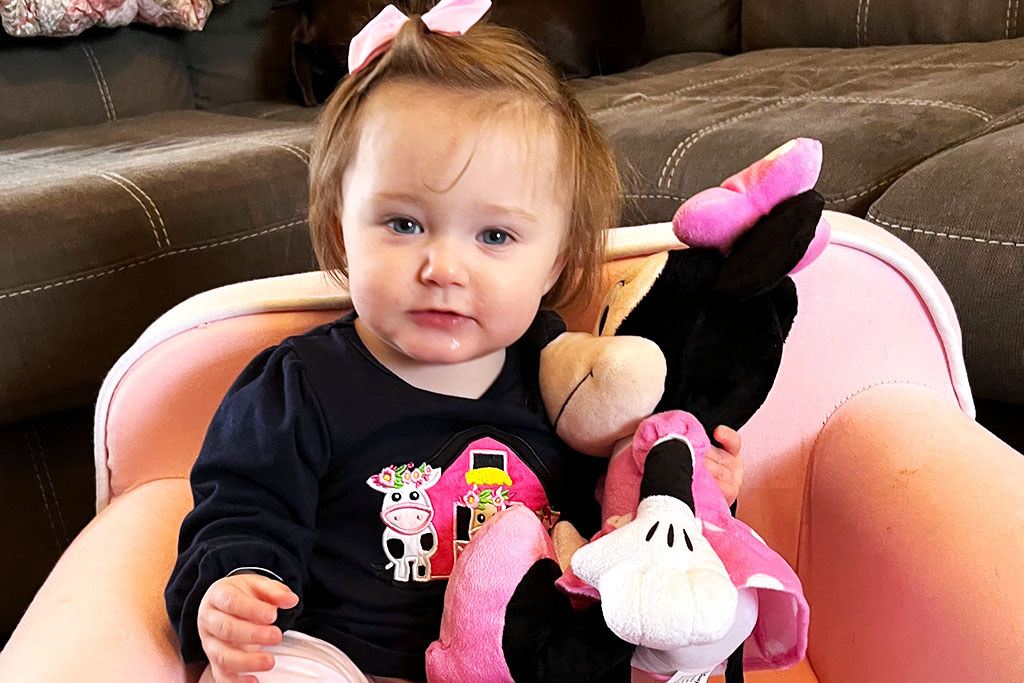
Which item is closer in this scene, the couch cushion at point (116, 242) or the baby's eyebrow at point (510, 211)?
the baby's eyebrow at point (510, 211)

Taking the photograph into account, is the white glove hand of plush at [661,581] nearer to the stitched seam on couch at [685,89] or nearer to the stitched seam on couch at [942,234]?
the stitched seam on couch at [942,234]

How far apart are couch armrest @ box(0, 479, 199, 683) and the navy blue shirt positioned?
5cm

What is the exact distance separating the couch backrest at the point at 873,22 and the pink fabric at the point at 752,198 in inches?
47.5

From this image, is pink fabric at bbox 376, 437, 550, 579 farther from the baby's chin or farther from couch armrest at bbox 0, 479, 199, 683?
couch armrest at bbox 0, 479, 199, 683

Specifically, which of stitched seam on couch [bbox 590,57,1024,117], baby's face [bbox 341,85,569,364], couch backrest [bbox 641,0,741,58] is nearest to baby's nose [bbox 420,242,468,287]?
baby's face [bbox 341,85,569,364]

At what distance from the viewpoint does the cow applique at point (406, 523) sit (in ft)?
2.28

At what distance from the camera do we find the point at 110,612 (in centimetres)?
62

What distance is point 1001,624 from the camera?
1.83 feet

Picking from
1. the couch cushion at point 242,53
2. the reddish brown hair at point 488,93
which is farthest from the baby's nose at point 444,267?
the couch cushion at point 242,53

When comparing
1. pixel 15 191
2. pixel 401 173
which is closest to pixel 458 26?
pixel 401 173

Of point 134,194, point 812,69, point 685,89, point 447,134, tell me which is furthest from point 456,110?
point 812,69

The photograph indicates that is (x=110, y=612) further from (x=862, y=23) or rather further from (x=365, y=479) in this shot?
(x=862, y=23)

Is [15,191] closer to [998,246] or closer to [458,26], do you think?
[458,26]

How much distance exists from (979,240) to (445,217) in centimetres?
54
